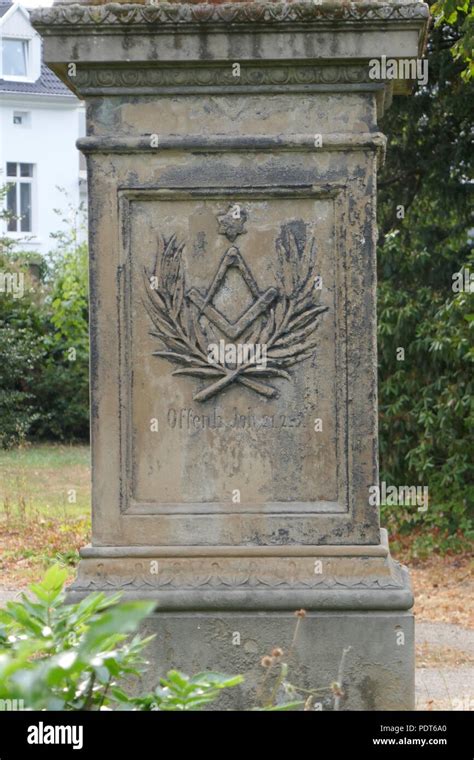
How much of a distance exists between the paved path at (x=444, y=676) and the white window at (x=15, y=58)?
1147 inches

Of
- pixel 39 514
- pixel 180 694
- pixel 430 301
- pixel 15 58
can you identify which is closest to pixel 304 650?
pixel 180 694

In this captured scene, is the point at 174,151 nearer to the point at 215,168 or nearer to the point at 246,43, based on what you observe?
the point at 215,168

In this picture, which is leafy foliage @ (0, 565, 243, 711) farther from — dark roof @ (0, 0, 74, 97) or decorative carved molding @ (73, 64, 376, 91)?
dark roof @ (0, 0, 74, 97)

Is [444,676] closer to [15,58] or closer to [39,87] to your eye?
[39,87]

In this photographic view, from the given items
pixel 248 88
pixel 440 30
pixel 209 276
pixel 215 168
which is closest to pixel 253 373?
pixel 209 276

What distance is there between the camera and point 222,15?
4570mm

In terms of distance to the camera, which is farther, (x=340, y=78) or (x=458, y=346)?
(x=458, y=346)

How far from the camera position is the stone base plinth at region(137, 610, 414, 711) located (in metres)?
4.57

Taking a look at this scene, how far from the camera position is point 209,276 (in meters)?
4.75

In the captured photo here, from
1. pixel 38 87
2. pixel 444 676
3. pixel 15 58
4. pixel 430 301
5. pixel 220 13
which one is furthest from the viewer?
pixel 15 58

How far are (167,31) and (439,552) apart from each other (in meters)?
7.23

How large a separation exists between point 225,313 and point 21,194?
104ft
